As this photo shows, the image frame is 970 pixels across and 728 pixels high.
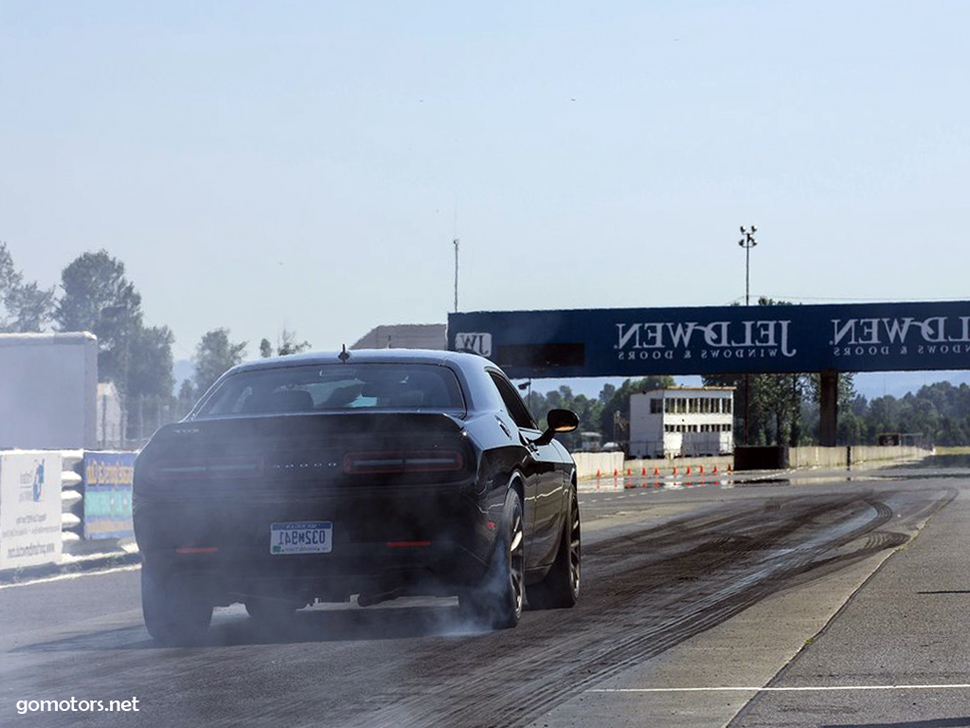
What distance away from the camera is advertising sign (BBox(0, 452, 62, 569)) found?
16.4m

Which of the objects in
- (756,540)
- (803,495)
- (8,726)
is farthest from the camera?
(803,495)

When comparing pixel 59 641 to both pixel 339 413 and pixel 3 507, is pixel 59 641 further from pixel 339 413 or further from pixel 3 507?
pixel 3 507

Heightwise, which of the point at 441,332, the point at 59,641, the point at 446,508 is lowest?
the point at 59,641

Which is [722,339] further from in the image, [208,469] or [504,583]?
[208,469]

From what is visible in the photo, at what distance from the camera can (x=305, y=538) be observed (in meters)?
8.80

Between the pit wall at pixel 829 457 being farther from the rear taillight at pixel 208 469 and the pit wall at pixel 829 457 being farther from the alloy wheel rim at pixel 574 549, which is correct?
the rear taillight at pixel 208 469

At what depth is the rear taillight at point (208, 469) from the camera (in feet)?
29.2

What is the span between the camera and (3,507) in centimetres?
1633

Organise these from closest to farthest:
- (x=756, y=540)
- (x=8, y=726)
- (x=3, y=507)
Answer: (x=8, y=726)
(x=3, y=507)
(x=756, y=540)

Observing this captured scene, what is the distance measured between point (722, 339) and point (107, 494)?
43.9 meters

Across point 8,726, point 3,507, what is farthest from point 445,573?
point 3,507

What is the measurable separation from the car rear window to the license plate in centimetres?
104

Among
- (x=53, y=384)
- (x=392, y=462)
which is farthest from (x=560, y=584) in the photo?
(x=53, y=384)

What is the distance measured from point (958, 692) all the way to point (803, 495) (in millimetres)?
27806
